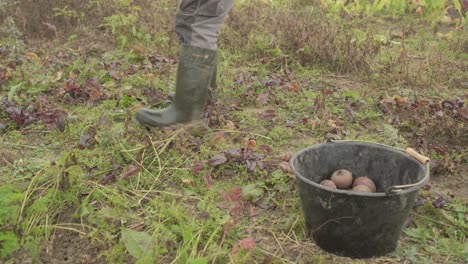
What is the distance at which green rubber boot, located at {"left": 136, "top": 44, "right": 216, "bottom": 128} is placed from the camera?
11.8 ft

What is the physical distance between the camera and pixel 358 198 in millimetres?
2311

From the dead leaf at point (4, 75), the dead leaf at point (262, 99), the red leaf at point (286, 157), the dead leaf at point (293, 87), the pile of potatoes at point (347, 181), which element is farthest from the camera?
the dead leaf at point (4, 75)

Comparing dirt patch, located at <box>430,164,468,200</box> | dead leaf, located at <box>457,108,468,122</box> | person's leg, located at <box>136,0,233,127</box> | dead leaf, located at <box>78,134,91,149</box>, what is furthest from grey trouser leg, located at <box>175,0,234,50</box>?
dead leaf, located at <box>457,108,468,122</box>

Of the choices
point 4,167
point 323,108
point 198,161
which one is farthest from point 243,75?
point 4,167

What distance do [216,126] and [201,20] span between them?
2.67 ft

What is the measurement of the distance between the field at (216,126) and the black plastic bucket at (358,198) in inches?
4.5

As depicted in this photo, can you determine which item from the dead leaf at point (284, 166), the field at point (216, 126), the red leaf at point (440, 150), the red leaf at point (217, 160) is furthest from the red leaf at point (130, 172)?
the red leaf at point (440, 150)

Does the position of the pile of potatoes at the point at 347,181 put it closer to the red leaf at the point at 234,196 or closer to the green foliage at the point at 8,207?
the red leaf at the point at 234,196

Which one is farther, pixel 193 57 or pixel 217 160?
pixel 193 57

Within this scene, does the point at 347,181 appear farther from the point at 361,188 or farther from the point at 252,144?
the point at 252,144

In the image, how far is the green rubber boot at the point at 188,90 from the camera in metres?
3.59

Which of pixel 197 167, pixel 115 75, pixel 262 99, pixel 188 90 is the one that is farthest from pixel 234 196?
pixel 115 75

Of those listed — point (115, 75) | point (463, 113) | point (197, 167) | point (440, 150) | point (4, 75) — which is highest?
point (463, 113)

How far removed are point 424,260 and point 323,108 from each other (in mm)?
1905
